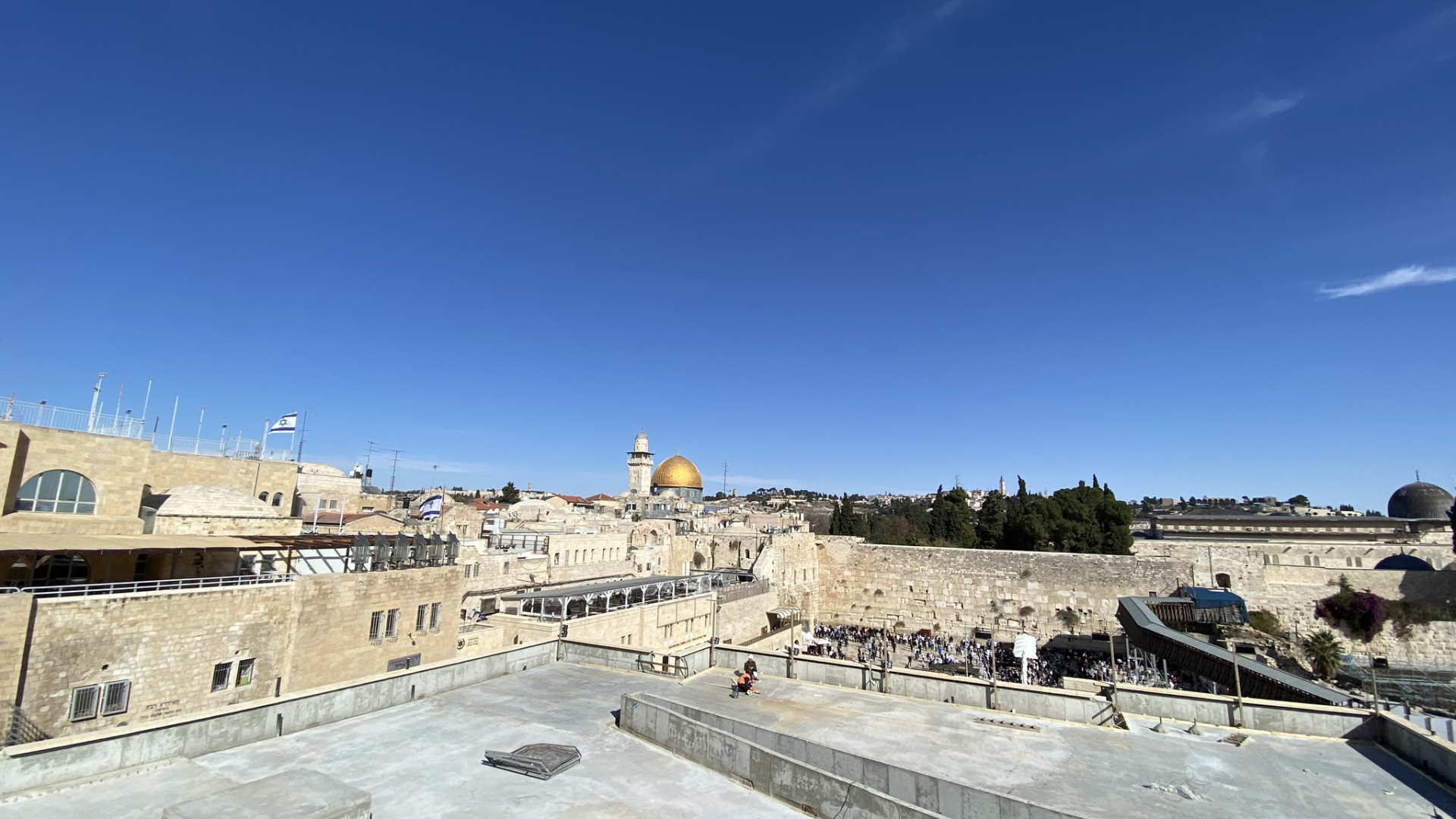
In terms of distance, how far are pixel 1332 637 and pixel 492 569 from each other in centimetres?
3913

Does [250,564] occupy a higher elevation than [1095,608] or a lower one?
higher

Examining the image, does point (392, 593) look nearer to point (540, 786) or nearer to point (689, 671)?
point (689, 671)

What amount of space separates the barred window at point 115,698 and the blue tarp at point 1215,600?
117 feet

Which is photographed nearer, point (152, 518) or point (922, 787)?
point (922, 787)

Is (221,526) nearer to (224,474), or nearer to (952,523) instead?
(224,474)

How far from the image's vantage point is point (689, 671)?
43.5 ft

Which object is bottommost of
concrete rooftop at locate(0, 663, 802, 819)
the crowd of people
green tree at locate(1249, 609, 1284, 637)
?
the crowd of people

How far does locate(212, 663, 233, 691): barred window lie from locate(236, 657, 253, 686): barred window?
18cm

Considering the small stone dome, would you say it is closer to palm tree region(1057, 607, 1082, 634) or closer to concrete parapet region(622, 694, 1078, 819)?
concrete parapet region(622, 694, 1078, 819)

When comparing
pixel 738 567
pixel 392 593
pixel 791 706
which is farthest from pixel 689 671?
pixel 738 567

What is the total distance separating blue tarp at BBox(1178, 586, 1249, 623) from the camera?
94.0 ft

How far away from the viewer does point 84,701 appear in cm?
1282

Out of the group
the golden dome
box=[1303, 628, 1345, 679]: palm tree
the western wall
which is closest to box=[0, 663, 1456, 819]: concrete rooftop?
box=[1303, 628, 1345, 679]: palm tree

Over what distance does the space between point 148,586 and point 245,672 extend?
299cm
